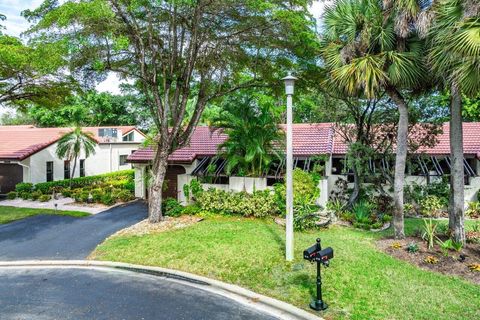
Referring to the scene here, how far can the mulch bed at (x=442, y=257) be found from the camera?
8.61m

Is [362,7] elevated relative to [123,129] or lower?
elevated

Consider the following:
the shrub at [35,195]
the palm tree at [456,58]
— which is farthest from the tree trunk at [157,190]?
the shrub at [35,195]

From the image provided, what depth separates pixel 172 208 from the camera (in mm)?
16406

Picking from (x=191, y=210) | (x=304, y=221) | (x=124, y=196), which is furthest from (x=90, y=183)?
(x=304, y=221)

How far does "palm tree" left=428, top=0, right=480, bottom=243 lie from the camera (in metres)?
8.20

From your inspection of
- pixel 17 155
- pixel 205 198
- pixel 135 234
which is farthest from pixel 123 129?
pixel 135 234

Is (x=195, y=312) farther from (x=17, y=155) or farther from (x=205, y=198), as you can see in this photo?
(x=17, y=155)

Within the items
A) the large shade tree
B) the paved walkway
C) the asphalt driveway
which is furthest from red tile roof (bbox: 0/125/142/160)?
the large shade tree

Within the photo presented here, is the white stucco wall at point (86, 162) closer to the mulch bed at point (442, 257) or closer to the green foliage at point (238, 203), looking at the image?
the green foliage at point (238, 203)

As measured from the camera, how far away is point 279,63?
15016 mm

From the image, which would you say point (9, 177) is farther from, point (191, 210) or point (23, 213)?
point (191, 210)

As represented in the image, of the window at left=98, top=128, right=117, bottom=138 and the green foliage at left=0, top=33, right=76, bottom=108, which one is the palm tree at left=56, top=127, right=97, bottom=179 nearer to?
the green foliage at left=0, top=33, right=76, bottom=108

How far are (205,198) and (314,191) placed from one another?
5126 millimetres

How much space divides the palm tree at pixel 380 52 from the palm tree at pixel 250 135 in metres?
4.54
